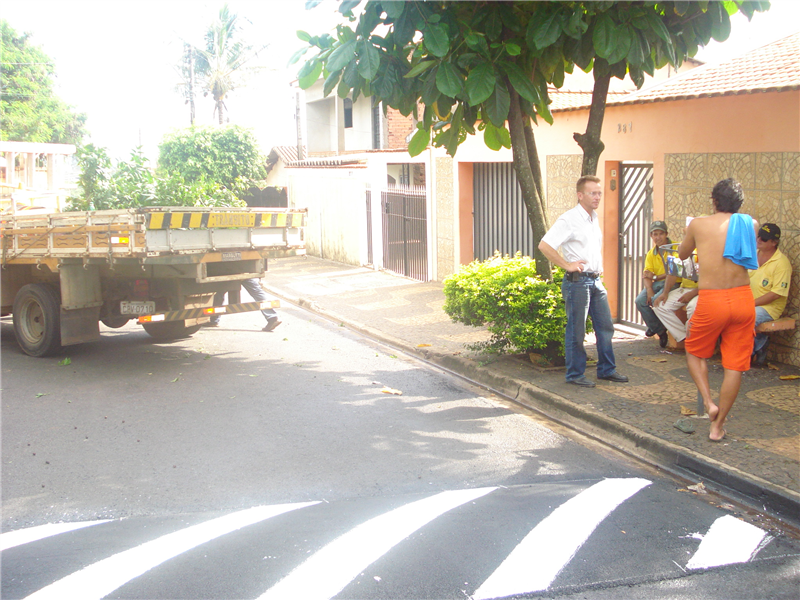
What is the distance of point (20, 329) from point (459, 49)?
663cm

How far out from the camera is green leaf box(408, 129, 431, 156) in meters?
7.70

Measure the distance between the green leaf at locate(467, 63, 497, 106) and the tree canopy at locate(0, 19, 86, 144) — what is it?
38.1 m

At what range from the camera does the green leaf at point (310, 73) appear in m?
6.77

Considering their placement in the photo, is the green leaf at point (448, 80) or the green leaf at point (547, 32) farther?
the green leaf at point (547, 32)

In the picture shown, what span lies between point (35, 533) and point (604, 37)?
5623mm

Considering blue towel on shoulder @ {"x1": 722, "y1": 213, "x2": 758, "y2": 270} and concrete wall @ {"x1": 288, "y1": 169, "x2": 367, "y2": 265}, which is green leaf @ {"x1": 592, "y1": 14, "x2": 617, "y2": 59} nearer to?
blue towel on shoulder @ {"x1": 722, "y1": 213, "x2": 758, "y2": 270}

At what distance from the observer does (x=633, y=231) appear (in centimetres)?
1012

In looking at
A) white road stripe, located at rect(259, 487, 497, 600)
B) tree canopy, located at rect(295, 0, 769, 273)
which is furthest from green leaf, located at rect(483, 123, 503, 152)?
white road stripe, located at rect(259, 487, 497, 600)

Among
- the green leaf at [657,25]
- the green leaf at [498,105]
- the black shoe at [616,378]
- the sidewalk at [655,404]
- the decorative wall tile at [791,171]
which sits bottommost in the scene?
the sidewalk at [655,404]

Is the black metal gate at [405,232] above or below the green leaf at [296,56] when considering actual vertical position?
below

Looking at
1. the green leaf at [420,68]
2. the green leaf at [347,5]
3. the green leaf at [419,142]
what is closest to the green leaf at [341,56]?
the green leaf at [347,5]

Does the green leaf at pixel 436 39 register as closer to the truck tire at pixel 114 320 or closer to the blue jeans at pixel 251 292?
the blue jeans at pixel 251 292

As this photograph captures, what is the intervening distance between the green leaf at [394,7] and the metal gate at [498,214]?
21.8ft

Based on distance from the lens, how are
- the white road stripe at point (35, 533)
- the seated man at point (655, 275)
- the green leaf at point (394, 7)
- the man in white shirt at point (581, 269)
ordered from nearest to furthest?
the white road stripe at point (35, 533), the green leaf at point (394, 7), the man in white shirt at point (581, 269), the seated man at point (655, 275)
